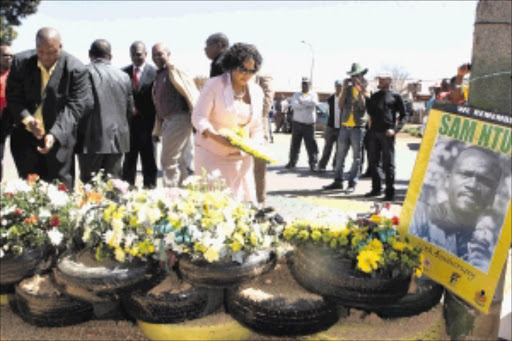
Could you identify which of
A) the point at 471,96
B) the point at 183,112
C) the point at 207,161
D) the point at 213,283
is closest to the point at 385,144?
the point at 183,112

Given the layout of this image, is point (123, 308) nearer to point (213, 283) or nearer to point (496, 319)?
point (213, 283)

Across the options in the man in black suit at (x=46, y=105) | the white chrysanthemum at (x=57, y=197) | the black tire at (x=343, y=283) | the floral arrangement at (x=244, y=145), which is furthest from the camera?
the man in black suit at (x=46, y=105)

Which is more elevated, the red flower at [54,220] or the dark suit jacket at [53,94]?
the dark suit jacket at [53,94]

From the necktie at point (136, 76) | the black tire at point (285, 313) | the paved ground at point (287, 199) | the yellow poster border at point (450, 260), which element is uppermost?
the necktie at point (136, 76)

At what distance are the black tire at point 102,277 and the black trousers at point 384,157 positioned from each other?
5862 mm

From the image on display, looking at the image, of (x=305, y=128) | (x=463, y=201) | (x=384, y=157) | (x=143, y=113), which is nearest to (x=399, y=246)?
(x=463, y=201)

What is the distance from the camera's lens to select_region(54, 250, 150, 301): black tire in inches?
108

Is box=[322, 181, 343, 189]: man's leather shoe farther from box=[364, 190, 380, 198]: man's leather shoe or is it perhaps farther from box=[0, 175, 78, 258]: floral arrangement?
box=[0, 175, 78, 258]: floral arrangement

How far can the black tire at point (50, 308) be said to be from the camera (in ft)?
9.82

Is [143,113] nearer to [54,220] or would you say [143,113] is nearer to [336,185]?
[336,185]

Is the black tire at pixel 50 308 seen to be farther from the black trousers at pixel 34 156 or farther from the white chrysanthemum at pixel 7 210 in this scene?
the black trousers at pixel 34 156

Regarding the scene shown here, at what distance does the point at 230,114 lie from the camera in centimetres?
441

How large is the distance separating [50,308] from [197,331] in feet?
2.81

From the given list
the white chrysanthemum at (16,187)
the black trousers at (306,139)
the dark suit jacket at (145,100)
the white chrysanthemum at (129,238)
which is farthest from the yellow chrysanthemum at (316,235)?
the black trousers at (306,139)
